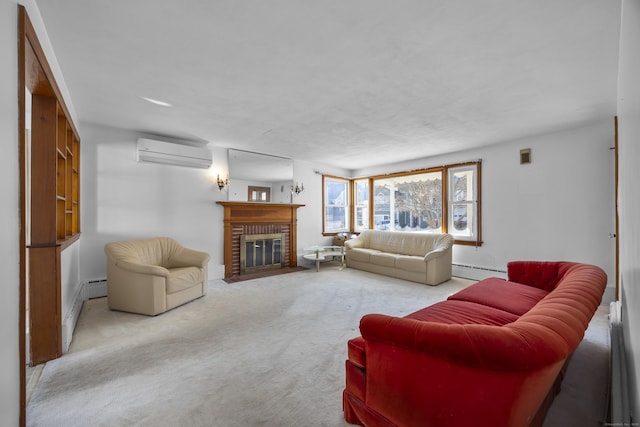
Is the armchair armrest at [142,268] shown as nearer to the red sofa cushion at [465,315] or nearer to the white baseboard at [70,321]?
the white baseboard at [70,321]

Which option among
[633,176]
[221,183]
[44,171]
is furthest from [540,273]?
[221,183]

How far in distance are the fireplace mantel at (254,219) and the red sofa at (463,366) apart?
13.3 feet

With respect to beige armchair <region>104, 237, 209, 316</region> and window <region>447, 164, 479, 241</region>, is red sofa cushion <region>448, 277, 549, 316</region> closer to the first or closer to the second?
window <region>447, 164, 479, 241</region>

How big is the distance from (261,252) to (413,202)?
3.54 m

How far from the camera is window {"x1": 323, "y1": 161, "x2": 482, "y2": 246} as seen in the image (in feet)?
17.4

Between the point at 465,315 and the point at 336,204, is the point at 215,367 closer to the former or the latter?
the point at 465,315

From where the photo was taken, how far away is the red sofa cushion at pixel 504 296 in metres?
2.22

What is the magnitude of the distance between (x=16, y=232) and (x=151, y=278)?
2.00 m

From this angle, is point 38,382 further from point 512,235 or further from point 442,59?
point 512,235

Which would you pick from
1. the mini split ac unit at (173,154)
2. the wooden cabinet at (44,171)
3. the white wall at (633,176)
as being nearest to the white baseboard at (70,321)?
the wooden cabinet at (44,171)

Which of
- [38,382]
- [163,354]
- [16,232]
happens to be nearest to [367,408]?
[163,354]

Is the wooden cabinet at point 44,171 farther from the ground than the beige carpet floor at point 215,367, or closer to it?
farther from the ground

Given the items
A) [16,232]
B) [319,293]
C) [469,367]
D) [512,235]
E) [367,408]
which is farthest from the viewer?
[512,235]

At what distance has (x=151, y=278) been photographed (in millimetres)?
3178
